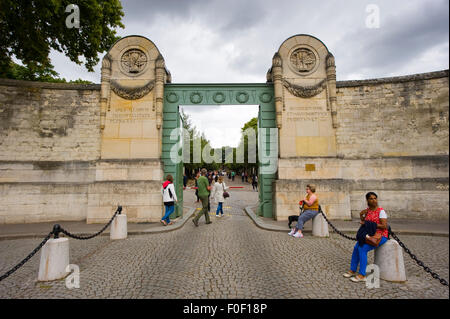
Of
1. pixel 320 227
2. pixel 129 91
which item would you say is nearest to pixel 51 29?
pixel 129 91

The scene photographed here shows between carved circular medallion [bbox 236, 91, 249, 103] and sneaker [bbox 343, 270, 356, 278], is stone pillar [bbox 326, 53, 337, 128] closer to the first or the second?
carved circular medallion [bbox 236, 91, 249, 103]

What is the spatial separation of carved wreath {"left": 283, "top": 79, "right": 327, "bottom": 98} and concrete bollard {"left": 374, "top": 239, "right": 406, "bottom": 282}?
6582mm

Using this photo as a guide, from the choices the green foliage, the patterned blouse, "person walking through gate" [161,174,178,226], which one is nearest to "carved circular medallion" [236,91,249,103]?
"person walking through gate" [161,174,178,226]

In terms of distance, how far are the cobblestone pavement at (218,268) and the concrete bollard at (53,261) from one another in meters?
0.12

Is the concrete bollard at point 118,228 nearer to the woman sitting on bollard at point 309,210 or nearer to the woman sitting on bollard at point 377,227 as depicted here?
the woman sitting on bollard at point 309,210

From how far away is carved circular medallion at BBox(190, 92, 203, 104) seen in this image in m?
9.12

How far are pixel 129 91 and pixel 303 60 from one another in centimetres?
713

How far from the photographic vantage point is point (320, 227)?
6.24 meters

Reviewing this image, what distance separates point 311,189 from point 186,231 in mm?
4022

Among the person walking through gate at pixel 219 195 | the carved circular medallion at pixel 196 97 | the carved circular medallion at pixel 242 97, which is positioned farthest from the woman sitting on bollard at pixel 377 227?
the carved circular medallion at pixel 196 97

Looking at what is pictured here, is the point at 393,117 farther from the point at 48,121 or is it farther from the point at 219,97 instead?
the point at 48,121

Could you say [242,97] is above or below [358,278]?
above

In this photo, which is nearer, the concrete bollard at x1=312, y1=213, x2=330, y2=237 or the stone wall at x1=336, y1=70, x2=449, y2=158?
the concrete bollard at x1=312, y1=213, x2=330, y2=237

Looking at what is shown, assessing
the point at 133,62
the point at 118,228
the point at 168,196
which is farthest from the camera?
the point at 133,62
